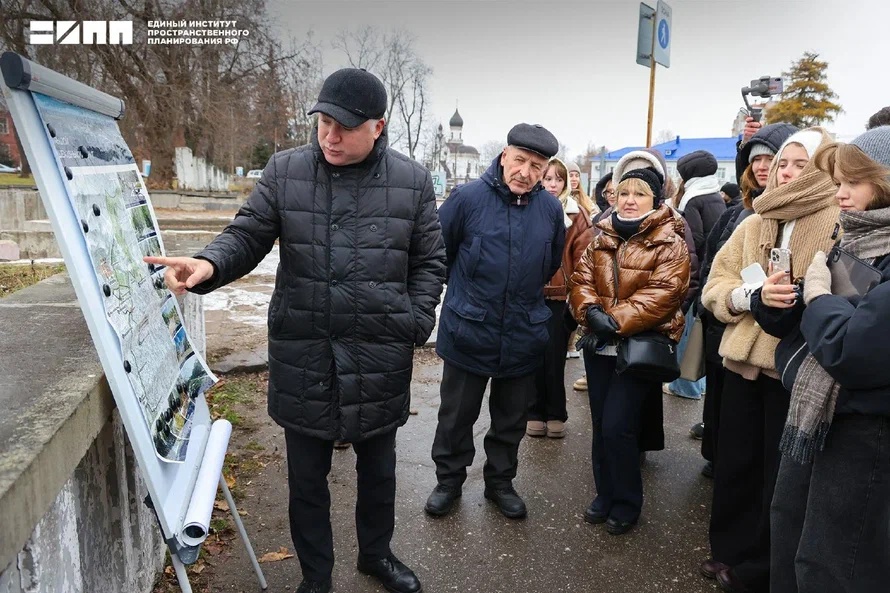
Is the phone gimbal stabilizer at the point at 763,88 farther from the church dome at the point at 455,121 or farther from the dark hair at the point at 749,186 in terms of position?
the church dome at the point at 455,121

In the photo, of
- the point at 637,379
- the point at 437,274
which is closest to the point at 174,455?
the point at 437,274

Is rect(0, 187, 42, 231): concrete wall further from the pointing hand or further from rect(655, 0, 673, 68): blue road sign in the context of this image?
the pointing hand

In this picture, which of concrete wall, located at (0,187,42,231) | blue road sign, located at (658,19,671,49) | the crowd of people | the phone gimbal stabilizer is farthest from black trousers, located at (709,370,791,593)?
concrete wall, located at (0,187,42,231)

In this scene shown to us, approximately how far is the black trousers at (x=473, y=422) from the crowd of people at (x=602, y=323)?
0.4 inches

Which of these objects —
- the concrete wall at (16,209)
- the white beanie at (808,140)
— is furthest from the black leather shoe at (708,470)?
the concrete wall at (16,209)

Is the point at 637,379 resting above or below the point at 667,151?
below

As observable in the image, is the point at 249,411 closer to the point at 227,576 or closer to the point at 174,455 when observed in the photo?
the point at 227,576

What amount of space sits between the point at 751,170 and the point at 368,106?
2172 millimetres

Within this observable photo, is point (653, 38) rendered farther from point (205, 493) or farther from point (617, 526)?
point (205, 493)

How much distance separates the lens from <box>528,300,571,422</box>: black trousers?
4.19 metres

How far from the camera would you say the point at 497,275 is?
3080 mm

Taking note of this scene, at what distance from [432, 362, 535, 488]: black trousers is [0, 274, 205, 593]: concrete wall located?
1.43 m

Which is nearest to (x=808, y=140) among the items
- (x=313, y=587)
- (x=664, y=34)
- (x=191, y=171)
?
(x=313, y=587)

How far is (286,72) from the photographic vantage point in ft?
78.8
